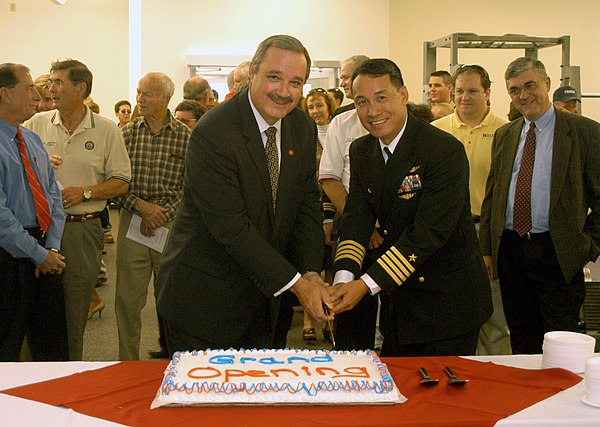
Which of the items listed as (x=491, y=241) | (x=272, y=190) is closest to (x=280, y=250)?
(x=272, y=190)

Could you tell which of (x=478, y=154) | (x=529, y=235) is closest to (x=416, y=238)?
(x=529, y=235)

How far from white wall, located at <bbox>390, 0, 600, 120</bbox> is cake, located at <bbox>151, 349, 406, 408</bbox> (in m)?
10.3

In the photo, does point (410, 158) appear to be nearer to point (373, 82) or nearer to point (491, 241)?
point (373, 82)

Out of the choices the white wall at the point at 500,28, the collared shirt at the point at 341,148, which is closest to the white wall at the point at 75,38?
the white wall at the point at 500,28

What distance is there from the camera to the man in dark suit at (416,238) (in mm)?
2568

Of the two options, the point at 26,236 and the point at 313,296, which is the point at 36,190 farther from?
the point at 313,296

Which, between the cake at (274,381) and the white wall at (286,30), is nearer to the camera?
the cake at (274,381)

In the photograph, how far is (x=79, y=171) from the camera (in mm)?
4086

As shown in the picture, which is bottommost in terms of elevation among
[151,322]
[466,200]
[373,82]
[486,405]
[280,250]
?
[151,322]

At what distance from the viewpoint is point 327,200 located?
4516 millimetres

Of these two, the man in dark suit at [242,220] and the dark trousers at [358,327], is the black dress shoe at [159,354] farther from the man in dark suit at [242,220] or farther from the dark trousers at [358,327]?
the man in dark suit at [242,220]

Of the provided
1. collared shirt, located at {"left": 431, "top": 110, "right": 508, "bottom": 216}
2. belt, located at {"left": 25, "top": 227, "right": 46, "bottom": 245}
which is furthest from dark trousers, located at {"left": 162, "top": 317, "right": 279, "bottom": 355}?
collared shirt, located at {"left": 431, "top": 110, "right": 508, "bottom": 216}

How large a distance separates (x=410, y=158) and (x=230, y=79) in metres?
3.48

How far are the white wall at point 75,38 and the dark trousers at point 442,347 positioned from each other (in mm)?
12534
